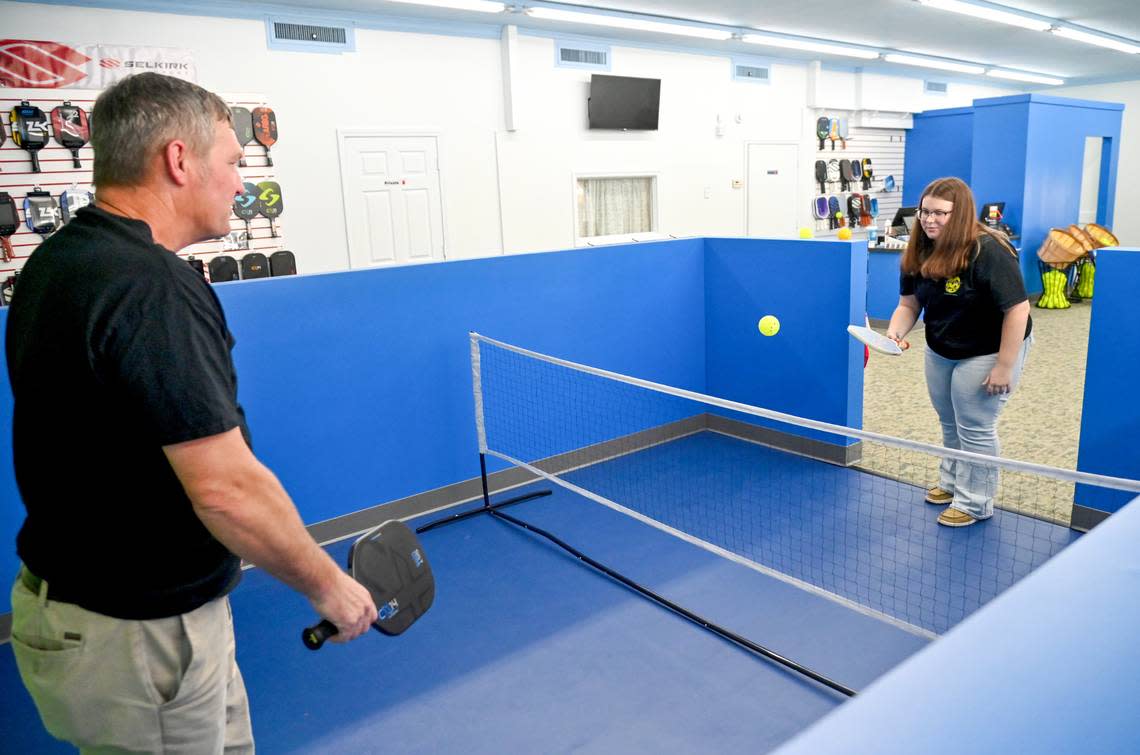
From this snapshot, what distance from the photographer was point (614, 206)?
405 inches

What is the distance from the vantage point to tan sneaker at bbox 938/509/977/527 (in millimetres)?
4051

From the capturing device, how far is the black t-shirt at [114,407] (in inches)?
49.8

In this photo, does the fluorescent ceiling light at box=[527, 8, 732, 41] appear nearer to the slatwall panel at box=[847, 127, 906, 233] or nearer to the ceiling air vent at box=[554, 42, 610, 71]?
the ceiling air vent at box=[554, 42, 610, 71]

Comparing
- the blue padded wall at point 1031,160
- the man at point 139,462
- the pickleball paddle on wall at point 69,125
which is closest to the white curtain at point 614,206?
the blue padded wall at point 1031,160

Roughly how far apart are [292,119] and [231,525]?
7.18 m

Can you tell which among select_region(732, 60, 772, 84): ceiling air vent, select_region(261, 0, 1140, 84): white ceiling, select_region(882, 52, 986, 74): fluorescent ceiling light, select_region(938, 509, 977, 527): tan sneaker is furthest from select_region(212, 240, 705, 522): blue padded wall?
select_region(882, 52, 986, 74): fluorescent ceiling light

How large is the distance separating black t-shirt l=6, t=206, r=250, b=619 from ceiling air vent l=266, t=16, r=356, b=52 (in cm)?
694

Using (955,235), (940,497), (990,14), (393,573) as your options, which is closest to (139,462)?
(393,573)

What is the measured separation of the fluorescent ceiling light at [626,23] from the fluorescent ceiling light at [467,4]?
1.28ft

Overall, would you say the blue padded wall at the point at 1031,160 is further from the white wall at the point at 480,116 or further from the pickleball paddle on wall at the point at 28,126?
the pickleball paddle on wall at the point at 28,126

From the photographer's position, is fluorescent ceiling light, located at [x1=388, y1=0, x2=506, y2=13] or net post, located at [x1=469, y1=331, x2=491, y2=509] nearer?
net post, located at [x1=469, y1=331, x2=491, y2=509]

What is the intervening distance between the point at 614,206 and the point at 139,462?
30.7 ft

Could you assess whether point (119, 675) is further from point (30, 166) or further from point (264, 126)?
point (264, 126)

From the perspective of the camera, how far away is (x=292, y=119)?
7574 mm
